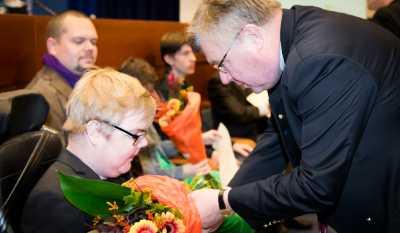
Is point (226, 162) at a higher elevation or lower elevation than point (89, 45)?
lower

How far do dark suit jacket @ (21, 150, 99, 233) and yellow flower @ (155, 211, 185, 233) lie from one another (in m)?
0.27

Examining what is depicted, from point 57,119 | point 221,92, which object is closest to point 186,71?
point 221,92

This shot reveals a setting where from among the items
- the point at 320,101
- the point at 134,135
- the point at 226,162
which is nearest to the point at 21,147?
the point at 134,135

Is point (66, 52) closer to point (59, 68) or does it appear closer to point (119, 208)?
Answer: point (59, 68)

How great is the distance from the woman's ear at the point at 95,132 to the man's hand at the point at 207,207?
1.03 ft

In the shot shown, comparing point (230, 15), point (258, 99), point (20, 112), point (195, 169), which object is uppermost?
Answer: point (230, 15)

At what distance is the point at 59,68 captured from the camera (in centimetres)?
271

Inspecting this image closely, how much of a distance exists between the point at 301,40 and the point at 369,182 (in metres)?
0.42

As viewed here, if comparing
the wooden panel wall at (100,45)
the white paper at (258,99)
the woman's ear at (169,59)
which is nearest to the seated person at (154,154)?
the wooden panel wall at (100,45)

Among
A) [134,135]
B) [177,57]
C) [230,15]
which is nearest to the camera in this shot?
[230,15]

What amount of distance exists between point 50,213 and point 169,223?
1.15 feet

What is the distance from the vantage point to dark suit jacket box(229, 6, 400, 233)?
45.8 inches

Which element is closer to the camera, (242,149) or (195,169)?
(195,169)

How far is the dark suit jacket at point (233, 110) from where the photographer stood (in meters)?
3.67
